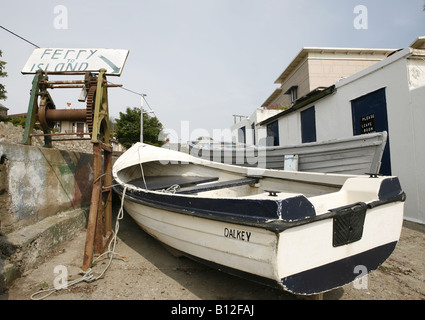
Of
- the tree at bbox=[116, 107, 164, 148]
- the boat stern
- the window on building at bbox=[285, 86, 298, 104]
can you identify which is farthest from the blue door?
the tree at bbox=[116, 107, 164, 148]

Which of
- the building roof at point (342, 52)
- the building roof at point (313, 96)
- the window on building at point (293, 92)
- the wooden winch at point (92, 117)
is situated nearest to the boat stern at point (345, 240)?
the wooden winch at point (92, 117)

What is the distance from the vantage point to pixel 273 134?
12.6 m

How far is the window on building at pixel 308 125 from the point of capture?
30.0 ft

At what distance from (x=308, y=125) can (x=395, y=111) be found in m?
3.90

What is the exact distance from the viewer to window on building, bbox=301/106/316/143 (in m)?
9.13

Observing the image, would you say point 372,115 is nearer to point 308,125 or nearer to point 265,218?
point 308,125

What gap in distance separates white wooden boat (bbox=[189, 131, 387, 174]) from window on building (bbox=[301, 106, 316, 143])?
3414 mm

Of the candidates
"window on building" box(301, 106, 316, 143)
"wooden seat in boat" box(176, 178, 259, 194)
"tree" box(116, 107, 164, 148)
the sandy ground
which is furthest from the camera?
"tree" box(116, 107, 164, 148)

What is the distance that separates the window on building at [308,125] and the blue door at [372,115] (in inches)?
77.8

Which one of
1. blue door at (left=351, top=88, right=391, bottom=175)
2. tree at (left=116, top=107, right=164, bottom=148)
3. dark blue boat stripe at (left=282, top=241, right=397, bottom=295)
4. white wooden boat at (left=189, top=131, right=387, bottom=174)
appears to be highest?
tree at (left=116, top=107, right=164, bottom=148)

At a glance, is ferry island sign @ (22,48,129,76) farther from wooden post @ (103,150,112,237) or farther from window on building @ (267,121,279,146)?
window on building @ (267,121,279,146)

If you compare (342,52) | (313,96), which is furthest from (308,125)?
(342,52)

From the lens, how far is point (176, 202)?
255 centimetres

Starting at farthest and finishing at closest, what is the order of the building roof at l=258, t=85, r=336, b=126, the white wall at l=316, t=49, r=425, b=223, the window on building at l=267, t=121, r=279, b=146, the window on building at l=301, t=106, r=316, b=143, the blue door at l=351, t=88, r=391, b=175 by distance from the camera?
the window on building at l=267, t=121, r=279, b=146
the window on building at l=301, t=106, r=316, b=143
the building roof at l=258, t=85, r=336, b=126
the blue door at l=351, t=88, r=391, b=175
the white wall at l=316, t=49, r=425, b=223
